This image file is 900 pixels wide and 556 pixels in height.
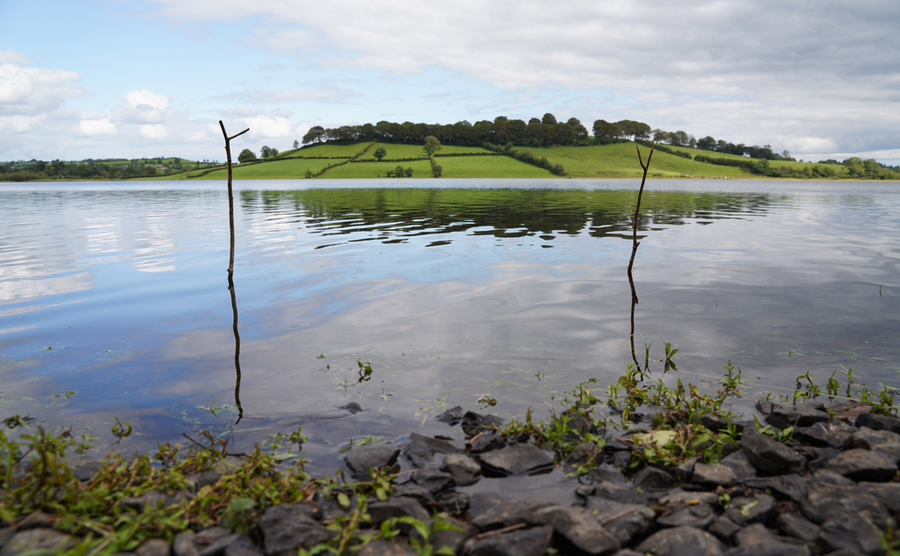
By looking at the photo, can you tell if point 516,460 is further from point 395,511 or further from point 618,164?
point 618,164

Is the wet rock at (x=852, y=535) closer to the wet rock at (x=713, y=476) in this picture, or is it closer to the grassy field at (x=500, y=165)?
the wet rock at (x=713, y=476)

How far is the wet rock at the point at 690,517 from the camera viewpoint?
471 cm

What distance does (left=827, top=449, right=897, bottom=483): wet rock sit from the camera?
5172mm

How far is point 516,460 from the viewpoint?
246 inches

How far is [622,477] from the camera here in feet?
19.4

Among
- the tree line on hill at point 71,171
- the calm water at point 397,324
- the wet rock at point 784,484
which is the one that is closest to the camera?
the wet rock at point 784,484

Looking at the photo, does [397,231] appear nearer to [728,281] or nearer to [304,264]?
[304,264]

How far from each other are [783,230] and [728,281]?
18.2 meters

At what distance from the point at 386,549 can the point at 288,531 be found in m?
0.96

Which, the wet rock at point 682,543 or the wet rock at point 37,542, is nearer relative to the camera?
the wet rock at point 37,542

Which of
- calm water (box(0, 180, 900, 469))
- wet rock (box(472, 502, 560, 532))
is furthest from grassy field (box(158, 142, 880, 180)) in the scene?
wet rock (box(472, 502, 560, 532))

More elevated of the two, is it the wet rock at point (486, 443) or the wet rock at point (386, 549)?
Answer: the wet rock at point (386, 549)

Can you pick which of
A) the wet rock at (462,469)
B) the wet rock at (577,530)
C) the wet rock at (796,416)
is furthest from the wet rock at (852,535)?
the wet rock at (462,469)

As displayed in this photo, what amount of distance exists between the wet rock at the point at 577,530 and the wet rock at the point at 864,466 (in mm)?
3032
